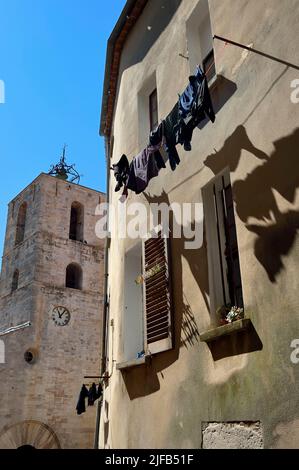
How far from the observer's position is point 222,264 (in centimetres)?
558

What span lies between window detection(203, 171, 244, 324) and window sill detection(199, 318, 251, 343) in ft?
1.19

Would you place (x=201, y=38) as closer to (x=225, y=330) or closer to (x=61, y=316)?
(x=225, y=330)

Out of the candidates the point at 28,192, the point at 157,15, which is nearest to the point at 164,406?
the point at 157,15

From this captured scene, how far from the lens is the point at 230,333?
4.75 metres

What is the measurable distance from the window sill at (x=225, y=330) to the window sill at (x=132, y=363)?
4.99 ft

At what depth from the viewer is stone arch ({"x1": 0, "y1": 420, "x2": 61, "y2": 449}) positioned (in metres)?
19.1

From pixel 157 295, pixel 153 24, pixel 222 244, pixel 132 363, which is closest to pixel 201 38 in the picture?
pixel 153 24

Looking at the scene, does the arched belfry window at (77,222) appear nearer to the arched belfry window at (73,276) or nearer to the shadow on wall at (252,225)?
the arched belfry window at (73,276)

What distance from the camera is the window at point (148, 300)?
20.7ft

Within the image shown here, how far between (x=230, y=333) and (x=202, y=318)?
0.70 meters

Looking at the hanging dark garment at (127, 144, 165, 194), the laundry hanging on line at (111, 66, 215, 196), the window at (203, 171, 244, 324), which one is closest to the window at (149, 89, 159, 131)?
the laundry hanging on line at (111, 66, 215, 196)

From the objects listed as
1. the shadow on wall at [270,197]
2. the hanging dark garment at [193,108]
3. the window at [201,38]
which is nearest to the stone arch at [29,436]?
the hanging dark garment at [193,108]

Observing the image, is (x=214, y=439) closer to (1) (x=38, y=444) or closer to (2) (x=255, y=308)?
(2) (x=255, y=308)

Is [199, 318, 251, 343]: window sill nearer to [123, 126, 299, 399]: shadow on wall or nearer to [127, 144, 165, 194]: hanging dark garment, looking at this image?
[123, 126, 299, 399]: shadow on wall
